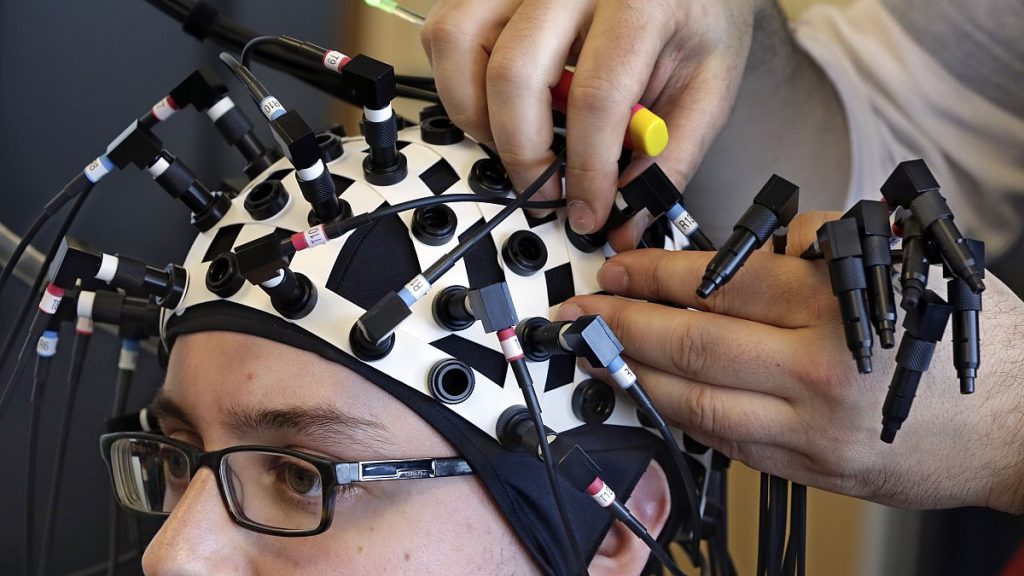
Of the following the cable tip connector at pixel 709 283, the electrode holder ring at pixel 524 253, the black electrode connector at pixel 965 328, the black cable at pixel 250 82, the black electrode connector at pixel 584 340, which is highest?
the black cable at pixel 250 82

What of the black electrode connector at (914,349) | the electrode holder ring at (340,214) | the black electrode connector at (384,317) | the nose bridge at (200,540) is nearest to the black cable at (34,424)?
the nose bridge at (200,540)

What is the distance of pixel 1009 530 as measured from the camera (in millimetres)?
1157

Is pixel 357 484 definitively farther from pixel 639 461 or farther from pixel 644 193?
pixel 644 193

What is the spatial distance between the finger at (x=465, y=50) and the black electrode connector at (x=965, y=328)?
504 millimetres

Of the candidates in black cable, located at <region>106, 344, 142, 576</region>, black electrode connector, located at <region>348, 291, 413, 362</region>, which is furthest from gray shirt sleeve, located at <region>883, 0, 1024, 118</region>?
black cable, located at <region>106, 344, 142, 576</region>

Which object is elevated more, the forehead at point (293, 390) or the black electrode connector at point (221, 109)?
the black electrode connector at point (221, 109)

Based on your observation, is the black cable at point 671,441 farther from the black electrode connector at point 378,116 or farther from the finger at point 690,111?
the black electrode connector at point 378,116

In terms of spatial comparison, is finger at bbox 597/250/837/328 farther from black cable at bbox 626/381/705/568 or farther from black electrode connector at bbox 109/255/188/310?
black electrode connector at bbox 109/255/188/310

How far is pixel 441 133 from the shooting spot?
3.56 feet

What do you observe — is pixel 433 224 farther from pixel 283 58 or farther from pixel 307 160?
pixel 283 58

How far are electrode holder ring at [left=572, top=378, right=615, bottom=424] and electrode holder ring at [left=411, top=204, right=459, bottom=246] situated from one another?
8.9 inches

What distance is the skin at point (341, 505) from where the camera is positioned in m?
0.95

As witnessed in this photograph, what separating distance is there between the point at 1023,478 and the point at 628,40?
23.9 inches

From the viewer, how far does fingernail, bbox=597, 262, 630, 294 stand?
100 centimetres
